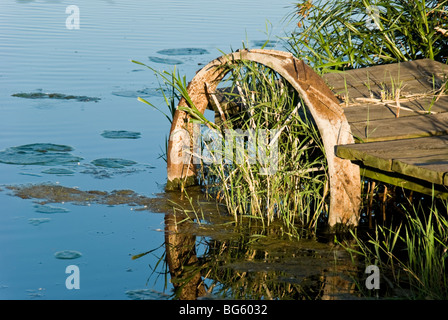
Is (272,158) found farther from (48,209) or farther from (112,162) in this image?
(112,162)

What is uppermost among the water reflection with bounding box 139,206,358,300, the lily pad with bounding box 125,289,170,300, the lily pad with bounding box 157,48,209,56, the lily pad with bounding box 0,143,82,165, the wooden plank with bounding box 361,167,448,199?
the lily pad with bounding box 157,48,209,56

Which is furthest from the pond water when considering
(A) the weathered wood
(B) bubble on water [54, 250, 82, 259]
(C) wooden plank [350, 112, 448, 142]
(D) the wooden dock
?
(C) wooden plank [350, 112, 448, 142]

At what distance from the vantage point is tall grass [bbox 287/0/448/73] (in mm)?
Answer: 6359

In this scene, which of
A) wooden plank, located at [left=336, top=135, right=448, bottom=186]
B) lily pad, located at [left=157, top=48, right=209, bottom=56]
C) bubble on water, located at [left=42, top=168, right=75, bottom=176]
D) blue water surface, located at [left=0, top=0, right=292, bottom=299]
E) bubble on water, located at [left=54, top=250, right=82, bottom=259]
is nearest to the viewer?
wooden plank, located at [left=336, top=135, right=448, bottom=186]

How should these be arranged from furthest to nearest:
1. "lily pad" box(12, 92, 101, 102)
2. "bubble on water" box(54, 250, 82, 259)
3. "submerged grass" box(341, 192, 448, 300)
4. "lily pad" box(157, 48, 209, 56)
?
"lily pad" box(157, 48, 209, 56), "lily pad" box(12, 92, 101, 102), "bubble on water" box(54, 250, 82, 259), "submerged grass" box(341, 192, 448, 300)

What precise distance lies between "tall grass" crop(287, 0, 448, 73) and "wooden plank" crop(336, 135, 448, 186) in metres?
1.84

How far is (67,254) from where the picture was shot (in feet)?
15.4

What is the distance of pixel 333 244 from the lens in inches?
188

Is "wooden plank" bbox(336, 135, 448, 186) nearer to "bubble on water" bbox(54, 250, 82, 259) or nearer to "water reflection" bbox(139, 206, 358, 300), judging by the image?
"water reflection" bbox(139, 206, 358, 300)

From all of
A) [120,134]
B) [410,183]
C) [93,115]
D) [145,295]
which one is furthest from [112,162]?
[410,183]

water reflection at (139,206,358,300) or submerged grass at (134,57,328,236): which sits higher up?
submerged grass at (134,57,328,236)

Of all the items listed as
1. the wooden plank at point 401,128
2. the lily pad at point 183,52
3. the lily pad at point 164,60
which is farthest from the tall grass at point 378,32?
the lily pad at point 183,52
